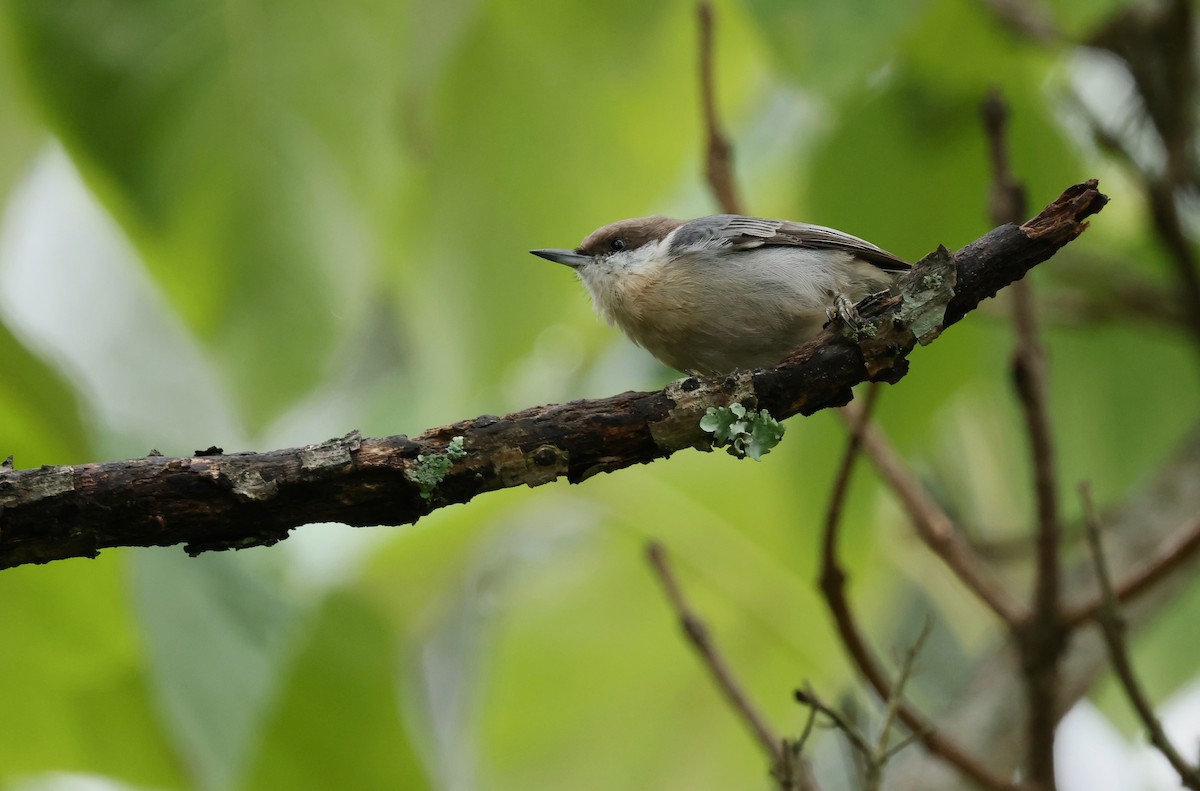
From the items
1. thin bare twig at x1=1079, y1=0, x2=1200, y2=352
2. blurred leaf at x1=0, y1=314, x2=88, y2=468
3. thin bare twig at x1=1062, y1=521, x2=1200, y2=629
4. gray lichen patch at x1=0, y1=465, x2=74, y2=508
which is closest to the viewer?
gray lichen patch at x1=0, y1=465, x2=74, y2=508

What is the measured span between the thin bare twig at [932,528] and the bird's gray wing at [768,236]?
43 cm

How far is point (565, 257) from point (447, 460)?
1617mm

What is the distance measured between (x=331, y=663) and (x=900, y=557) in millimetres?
2505

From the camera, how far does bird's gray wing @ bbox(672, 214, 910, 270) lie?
3.19m

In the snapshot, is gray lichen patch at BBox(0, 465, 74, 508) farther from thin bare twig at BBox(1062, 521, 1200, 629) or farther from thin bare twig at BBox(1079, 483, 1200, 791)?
thin bare twig at BBox(1062, 521, 1200, 629)

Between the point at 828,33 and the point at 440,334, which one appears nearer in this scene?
the point at 828,33

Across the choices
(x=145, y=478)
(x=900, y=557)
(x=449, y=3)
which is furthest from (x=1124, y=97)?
(x=145, y=478)

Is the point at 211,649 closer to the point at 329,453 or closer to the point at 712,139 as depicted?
the point at 329,453

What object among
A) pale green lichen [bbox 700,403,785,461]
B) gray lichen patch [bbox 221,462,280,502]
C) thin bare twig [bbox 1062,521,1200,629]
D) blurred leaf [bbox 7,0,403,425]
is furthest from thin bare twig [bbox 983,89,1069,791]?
gray lichen patch [bbox 221,462,280,502]

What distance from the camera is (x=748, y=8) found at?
2594 millimetres

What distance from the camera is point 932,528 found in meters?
3.28

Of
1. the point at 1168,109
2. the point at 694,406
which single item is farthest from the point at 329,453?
the point at 1168,109

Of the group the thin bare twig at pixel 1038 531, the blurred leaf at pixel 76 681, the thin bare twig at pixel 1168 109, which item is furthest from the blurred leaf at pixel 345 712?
the thin bare twig at pixel 1168 109

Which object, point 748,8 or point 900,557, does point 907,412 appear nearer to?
point 748,8
